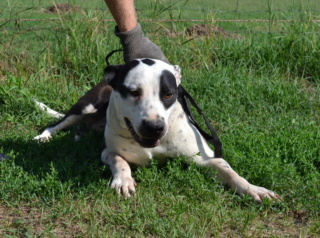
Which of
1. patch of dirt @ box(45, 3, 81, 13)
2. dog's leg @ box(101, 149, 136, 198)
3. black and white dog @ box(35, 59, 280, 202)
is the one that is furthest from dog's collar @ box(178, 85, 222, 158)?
patch of dirt @ box(45, 3, 81, 13)

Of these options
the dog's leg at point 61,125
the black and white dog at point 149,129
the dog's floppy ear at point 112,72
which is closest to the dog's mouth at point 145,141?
the black and white dog at point 149,129

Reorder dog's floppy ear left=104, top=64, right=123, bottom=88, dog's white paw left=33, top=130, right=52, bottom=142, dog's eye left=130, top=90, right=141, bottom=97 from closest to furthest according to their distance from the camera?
1. dog's eye left=130, top=90, right=141, bottom=97
2. dog's floppy ear left=104, top=64, right=123, bottom=88
3. dog's white paw left=33, top=130, right=52, bottom=142

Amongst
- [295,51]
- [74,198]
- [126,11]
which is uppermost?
[126,11]

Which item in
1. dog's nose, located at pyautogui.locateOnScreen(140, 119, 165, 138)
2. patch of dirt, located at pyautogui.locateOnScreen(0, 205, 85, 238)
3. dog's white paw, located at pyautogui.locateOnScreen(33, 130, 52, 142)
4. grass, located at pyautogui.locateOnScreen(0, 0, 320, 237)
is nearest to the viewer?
patch of dirt, located at pyautogui.locateOnScreen(0, 205, 85, 238)

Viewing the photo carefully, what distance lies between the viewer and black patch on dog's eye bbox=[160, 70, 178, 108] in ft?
10.3

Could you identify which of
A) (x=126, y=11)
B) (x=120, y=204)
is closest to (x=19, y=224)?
(x=120, y=204)

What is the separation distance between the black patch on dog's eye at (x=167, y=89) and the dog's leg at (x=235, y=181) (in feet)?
1.56

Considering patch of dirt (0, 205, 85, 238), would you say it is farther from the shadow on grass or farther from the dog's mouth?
the dog's mouth

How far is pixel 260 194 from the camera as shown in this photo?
2.99m

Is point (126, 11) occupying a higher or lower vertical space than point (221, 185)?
higher

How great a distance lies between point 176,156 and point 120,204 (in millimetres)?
676

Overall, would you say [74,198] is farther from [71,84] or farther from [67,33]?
[67,33]

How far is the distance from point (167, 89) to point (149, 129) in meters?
0.34

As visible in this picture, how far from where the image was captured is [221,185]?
10.5 ft
